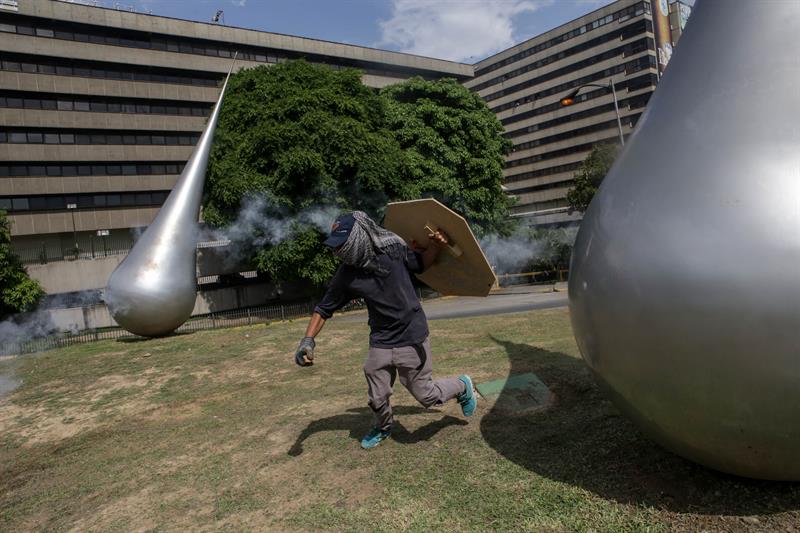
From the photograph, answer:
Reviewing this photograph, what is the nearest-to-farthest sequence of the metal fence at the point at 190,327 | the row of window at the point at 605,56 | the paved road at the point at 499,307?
the metal fence at the point at 190,327 → the paved road at the point at 499,307 → the row of window at the point at 605,56

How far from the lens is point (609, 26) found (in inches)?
2304

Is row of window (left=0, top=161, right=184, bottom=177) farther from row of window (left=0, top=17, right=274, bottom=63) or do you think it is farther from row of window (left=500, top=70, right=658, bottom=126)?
row of window (left=500, top=70, right=658, bottom=126)

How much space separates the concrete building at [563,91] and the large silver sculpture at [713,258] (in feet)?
166

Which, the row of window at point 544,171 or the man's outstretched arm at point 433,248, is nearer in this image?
the man's outstretched arm at point 433,248

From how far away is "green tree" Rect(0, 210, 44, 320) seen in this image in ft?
87.4

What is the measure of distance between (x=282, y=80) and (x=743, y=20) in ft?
79.3

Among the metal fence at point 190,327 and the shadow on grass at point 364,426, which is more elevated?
the shadow on grass at point 364,426

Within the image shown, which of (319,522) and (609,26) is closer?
(319,522)

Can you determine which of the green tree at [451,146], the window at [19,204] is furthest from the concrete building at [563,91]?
the window at [19,204]

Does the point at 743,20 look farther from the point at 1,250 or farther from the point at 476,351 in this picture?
the point at 1,250

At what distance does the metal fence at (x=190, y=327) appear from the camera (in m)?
16.6

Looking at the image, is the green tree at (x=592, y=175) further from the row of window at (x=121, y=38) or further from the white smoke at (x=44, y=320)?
the white smoke at (x=44, y=320)

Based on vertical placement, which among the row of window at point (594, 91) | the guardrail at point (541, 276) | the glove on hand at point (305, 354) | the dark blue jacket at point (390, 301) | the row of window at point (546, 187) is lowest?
the guardrail at point (541, 276)

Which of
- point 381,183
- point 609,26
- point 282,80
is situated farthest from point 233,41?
point 609,26
